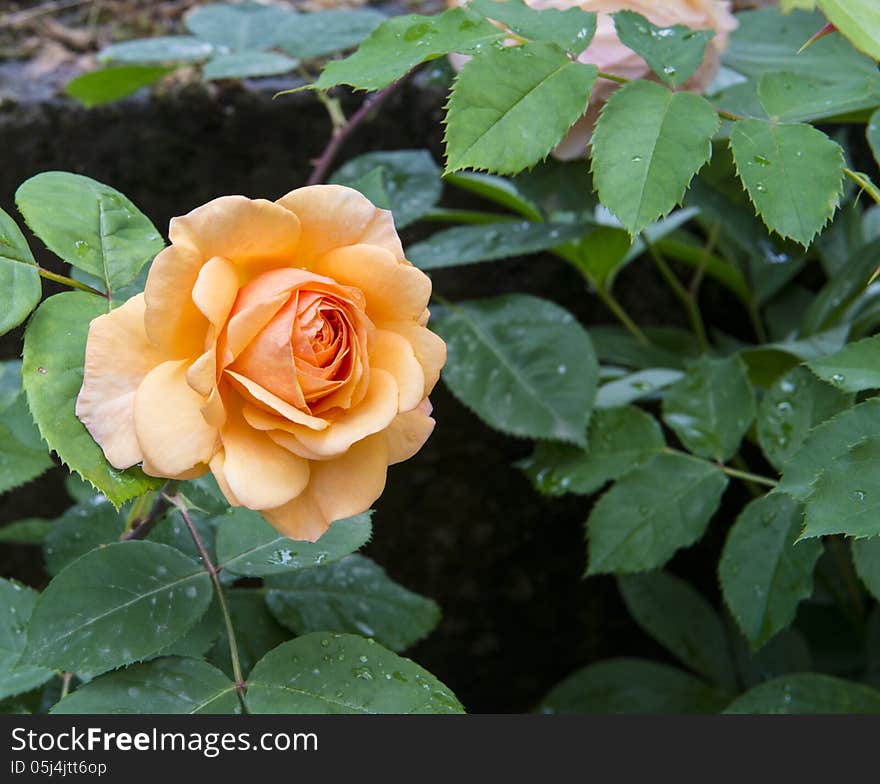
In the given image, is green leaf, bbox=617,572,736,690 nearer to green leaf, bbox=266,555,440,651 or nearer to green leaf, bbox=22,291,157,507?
green leaf, bbox=266,555,440,651

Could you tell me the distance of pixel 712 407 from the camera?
0.92 meters

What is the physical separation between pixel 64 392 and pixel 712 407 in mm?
641

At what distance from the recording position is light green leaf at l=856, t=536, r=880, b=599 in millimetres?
688

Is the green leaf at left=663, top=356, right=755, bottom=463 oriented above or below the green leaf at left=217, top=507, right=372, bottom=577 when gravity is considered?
below

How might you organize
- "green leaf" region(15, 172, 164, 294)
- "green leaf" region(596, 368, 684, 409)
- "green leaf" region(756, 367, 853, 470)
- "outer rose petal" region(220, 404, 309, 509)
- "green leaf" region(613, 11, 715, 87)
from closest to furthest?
"outer rose petal" region(220, 404, 309, 509)
"green leaf" region(15, 172, 164, 294)
"green leaf" region(613, 11, 715, 87)
"green leaf" region(756, 367, 853, 470)
"green leaf" region(596, 368, 684, 409)

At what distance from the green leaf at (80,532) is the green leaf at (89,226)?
366 millimetres

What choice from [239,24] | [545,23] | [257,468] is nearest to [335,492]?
[257,468]

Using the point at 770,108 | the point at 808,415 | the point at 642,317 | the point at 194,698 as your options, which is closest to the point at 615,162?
the point at 770,108

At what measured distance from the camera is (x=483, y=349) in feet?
3.28

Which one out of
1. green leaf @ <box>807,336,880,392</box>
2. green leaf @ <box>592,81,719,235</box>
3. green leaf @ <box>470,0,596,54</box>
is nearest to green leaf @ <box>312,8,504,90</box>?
green leaf @ <box>470,0,596,54</box>

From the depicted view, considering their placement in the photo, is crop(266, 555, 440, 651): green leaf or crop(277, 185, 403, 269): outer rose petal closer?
crop(277, 185, 403, 269): outer rose petal

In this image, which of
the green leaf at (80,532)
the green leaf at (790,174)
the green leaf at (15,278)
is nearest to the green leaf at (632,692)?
the green leaf at (80,532)

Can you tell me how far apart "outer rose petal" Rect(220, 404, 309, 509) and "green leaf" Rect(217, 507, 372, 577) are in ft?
0.55

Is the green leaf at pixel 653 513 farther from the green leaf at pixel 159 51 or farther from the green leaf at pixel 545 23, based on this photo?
the green leaf at pixel 159 51
